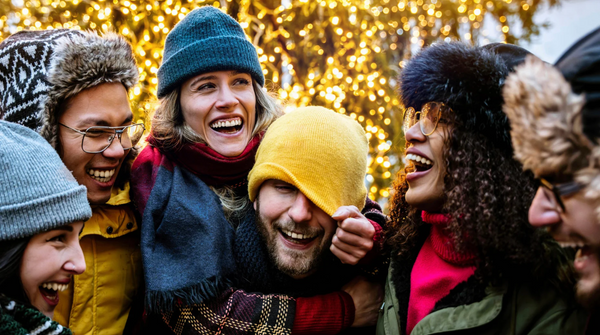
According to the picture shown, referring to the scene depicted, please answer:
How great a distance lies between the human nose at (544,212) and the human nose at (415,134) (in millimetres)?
620

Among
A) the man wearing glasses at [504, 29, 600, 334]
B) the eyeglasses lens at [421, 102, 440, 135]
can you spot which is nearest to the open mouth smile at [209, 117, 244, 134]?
the eyeglasses lens at [421, 102, 440, 135]

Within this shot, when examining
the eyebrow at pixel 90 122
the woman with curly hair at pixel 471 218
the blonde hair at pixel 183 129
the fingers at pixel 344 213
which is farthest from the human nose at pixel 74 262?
the woman with curly hair at pixel 471 218

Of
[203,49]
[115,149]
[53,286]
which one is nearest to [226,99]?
[203,49]

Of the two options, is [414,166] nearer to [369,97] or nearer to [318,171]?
[318,171]

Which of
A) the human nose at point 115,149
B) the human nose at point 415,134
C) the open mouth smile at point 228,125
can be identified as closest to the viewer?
the human nose at point 415,134

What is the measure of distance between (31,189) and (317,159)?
1.17 meters

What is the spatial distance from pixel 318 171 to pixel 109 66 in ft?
3.68

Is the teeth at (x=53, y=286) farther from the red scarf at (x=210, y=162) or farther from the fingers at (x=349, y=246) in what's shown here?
the fingers at (x=349, y=246)

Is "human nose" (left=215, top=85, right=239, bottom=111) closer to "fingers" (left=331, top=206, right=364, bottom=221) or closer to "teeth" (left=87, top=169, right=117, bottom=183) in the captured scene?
"teeth" (left=87, top=169, right=117, bottom=183)

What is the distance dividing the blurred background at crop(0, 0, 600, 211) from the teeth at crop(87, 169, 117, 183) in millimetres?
1392

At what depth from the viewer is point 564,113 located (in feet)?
3.88

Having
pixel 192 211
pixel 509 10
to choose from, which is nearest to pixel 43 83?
pixel 192 211

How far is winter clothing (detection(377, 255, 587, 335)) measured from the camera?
5.24 ft

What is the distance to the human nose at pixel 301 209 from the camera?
213 centimetres
